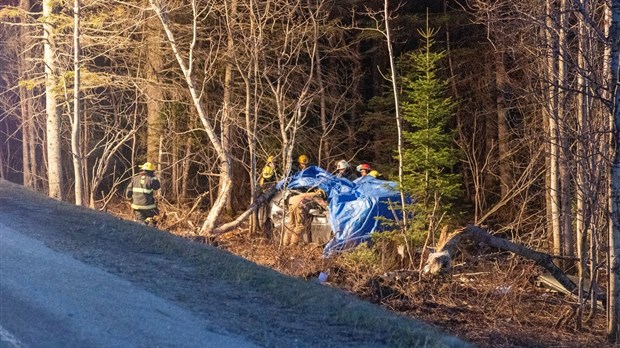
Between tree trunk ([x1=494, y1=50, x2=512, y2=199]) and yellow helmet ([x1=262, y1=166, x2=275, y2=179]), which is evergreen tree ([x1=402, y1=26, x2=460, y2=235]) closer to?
yellow helmet ([x1=262, y1=166, x2=275, y2=179])

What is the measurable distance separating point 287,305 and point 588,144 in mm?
5097

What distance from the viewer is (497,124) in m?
24.6

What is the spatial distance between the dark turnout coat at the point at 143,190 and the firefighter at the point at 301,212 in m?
3.03

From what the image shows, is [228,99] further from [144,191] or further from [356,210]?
[356,210]

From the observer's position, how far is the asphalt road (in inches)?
198

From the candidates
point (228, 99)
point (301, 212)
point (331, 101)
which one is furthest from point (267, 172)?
point (331, 101)

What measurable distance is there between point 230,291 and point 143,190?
9.76 metres

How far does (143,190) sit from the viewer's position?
53.0ft

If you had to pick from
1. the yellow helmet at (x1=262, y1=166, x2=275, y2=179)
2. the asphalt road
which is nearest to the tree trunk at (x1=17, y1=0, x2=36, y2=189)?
the yellow helmet at (x1=262, y1=166, x2=275, y2=179)

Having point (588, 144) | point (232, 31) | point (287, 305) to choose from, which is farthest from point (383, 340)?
point (232, 31)

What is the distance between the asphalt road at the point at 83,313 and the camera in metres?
5.04

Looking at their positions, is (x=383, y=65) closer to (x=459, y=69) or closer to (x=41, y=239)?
(x=459, y=69)

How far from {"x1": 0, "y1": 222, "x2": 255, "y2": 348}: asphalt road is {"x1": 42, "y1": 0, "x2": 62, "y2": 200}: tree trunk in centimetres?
1154

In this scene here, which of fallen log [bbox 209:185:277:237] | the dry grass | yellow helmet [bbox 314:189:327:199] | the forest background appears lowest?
the dry grass
